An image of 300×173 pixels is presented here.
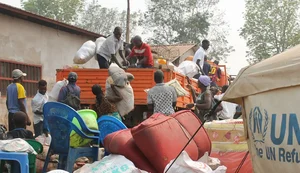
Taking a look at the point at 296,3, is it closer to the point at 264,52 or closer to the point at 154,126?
the point at 264,52

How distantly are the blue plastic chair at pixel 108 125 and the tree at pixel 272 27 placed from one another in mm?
36790

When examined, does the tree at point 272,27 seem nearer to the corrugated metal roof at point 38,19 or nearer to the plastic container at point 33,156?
the corrugated metal roof at point 38,19

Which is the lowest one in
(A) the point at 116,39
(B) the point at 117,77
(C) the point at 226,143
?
(C) the point at 226,143

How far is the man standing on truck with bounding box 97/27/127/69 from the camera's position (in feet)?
31.9

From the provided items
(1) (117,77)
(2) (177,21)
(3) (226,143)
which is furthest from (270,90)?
(2) (177,21)

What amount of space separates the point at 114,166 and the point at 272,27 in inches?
1550

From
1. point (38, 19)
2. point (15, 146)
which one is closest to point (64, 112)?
point (15, 146)

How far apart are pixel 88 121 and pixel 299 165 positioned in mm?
3065

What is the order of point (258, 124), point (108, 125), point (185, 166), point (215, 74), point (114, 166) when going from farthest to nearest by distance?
point (215, 74) → point (108, 125) → point (114, 166) → point (185, 166) → point (258, 124)

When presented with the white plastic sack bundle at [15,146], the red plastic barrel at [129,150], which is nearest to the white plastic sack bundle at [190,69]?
the red plastic barrel at [129,150]

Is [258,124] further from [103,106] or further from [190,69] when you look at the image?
[190,69]

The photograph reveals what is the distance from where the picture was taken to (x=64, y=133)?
18.8 feet

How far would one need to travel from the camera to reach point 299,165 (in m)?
3.23

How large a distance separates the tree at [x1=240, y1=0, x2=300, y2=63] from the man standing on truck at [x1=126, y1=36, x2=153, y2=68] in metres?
33.1
